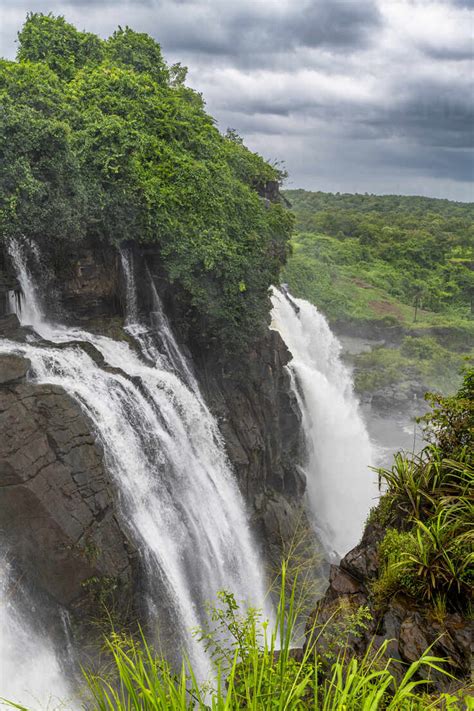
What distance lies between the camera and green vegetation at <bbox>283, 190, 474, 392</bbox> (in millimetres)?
37562

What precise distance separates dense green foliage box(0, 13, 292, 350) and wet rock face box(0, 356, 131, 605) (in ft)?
14.2

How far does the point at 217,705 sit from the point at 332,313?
144ft

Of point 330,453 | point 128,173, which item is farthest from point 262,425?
point 128,173

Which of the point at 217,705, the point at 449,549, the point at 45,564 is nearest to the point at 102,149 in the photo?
the point at 45,564

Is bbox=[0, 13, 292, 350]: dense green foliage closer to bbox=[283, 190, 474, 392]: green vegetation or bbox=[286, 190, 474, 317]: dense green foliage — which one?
bbox=[283, 190, 474, 392]: green vegetation

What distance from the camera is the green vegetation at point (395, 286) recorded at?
37562mm


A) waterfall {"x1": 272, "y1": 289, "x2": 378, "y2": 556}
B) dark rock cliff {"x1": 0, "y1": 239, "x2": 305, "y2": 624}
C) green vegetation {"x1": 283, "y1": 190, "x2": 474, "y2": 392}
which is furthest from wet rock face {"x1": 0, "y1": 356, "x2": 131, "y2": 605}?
green vegetation {"x1": 283, "y1": 190, "x2": 474, "y2": 392}

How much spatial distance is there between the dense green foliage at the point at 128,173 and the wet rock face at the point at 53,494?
14.2 ft

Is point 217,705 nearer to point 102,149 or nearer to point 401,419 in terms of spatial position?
point 102,149

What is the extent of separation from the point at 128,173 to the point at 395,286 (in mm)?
45663

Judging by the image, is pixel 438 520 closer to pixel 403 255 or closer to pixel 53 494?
pixel 53 494

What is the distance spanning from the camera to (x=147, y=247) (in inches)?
646

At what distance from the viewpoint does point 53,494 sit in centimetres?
1011

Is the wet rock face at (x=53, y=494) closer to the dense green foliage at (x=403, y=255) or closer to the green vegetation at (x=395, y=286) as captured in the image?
the green vegetation at (x=395, y=286)
